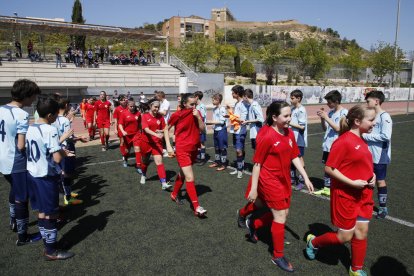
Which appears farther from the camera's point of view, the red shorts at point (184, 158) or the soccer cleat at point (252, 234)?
the red shorts at point (184, 158)

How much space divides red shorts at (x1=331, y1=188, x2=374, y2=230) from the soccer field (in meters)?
0.81

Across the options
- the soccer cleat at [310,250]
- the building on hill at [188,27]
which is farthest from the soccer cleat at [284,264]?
the building on hill at [188,27]

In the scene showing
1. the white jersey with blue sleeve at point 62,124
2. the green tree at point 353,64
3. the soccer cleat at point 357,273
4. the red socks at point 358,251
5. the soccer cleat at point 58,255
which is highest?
the green tree at point 353,64

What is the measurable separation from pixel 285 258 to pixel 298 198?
2.67 meters

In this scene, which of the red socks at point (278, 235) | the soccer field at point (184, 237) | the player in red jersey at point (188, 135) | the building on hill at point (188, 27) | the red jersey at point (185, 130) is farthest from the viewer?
the building on hill at point (188, 27)

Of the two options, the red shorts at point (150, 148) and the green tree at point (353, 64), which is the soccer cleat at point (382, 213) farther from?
the green tree at point (353, 64)

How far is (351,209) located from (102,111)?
9.40 metres

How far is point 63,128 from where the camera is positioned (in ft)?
19.5

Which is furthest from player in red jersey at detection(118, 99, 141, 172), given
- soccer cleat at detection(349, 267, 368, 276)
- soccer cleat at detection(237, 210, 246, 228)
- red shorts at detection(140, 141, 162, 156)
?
soccer cleat at detection(349, 267, 368, 276)

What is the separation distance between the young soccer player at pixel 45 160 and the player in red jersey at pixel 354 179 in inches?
131

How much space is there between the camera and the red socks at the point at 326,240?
147 inches

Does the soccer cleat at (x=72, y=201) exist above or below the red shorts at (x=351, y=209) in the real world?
below

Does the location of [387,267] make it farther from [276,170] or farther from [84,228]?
[84,228]

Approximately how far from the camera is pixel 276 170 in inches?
152
